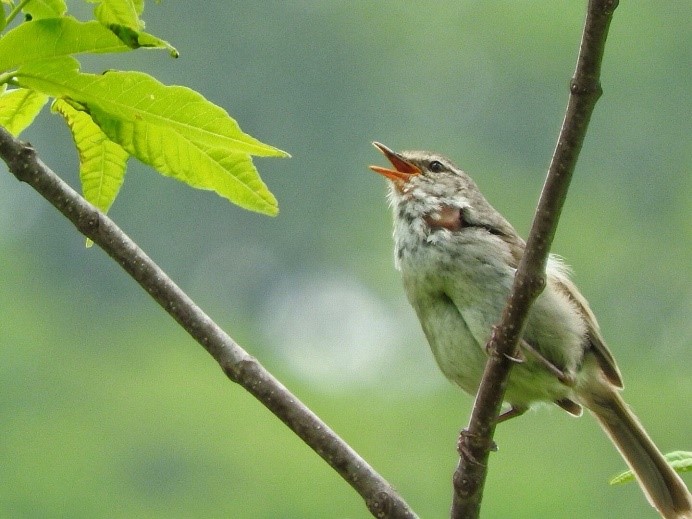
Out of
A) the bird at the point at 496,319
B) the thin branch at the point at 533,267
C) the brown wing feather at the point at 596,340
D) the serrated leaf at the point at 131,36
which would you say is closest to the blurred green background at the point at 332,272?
the bird at the point at 496,319

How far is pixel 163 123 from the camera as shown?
2.53 meters

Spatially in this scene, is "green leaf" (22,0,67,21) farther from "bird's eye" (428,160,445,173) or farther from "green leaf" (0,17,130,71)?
"bird's eye" (428,160,445,173)

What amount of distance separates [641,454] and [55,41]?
3.66 m

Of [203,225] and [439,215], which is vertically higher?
[203,225]

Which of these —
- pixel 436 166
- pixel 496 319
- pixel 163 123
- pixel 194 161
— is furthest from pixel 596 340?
pixel 163 123

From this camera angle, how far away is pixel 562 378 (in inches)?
176

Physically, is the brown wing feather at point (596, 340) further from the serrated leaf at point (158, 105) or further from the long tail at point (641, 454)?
the serrated leaf at point (158, 105)

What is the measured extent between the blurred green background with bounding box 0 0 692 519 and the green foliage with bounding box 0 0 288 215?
1641cm

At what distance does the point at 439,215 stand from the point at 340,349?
950 inches

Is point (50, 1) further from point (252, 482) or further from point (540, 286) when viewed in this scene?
point (252, 482)

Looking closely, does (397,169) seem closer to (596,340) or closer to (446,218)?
(446,218)

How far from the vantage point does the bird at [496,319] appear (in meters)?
4.61

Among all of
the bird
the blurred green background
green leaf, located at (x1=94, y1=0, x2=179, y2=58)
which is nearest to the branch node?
green leaf, located at (x1=94, y1=0, x2=179, y2=58)

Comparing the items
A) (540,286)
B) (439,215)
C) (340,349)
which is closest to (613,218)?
(340,349)
